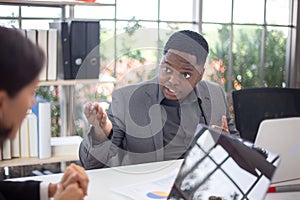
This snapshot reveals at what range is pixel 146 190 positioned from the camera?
4.71 feet

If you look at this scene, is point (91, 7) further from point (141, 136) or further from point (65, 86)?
point (141, 136)

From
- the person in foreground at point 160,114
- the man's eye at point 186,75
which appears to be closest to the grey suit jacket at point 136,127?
the person in foreground at point 160,114

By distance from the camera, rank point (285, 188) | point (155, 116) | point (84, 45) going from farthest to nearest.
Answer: point (84, 45) → point (155, 116) → point (285, 188)

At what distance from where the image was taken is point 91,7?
2811mm

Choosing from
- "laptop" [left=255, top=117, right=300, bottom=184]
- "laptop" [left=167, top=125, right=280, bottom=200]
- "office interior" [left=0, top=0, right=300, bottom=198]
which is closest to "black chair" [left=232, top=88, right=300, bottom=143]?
"office interior" [left=0, top=0, right=300, bottom=198]

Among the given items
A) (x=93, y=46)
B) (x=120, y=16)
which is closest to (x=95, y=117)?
(x=93, y=46)

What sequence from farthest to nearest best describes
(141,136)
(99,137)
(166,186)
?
(141,136), (99,137), (166,186)

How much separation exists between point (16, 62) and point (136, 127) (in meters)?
0.95

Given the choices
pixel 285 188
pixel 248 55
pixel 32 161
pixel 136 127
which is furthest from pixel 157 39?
pixel 248 55

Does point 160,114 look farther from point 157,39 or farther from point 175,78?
point 157,39

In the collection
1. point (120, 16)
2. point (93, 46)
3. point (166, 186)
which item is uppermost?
point (120, 16)

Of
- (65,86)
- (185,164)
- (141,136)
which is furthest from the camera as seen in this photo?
(65,86)

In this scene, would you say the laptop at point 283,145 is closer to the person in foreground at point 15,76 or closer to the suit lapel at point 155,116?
the suit lapel at point 155,116

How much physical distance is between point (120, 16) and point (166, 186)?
1.70 metres
